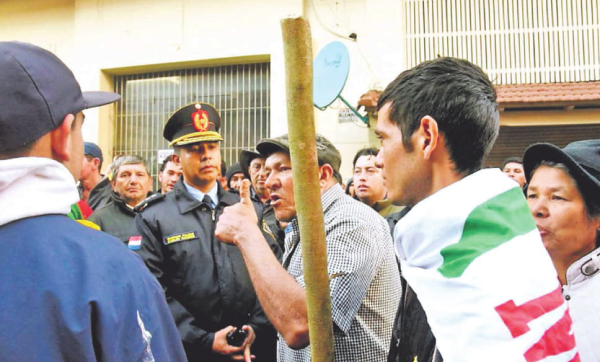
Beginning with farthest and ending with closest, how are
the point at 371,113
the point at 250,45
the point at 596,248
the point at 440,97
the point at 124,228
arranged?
the point at 250,45 < the point at 371,113 < the point at 124,228 < the point at 596,248 < the point at 440,97

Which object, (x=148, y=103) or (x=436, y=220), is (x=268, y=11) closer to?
(x=148, y=103)

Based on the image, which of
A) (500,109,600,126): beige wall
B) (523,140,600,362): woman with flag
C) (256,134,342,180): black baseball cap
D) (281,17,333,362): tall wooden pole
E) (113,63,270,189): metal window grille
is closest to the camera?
(281,17,333,362): tall wooden pole

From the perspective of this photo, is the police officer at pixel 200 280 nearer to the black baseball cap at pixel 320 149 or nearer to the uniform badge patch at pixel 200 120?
the uniform badge patch at pixel 200 120

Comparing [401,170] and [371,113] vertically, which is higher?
[371,113]

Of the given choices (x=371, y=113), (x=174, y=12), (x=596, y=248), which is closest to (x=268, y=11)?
(x=174, y=12)

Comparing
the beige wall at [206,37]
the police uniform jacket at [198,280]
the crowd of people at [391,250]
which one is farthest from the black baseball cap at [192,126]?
the beige wall at [206,37]

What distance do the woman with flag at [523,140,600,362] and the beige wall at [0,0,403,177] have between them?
23.6 ft

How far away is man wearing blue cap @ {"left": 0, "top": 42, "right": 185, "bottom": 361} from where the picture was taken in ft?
3.77

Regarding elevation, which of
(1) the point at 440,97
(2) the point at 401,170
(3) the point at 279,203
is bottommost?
(3) the point at 279,203

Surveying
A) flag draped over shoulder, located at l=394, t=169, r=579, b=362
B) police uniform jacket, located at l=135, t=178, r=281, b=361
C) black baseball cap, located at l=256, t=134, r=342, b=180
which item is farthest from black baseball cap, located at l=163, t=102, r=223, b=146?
flag draped over shoulder, located at l=394, t=169, r=579, b=362

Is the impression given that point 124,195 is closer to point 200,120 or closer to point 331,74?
point 200,120

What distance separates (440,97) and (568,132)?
29.3 ft

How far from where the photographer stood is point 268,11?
380 inches

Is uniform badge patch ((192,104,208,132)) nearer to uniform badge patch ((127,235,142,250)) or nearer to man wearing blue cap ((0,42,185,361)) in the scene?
→ uniform badge patch ((127,235,142,250))
